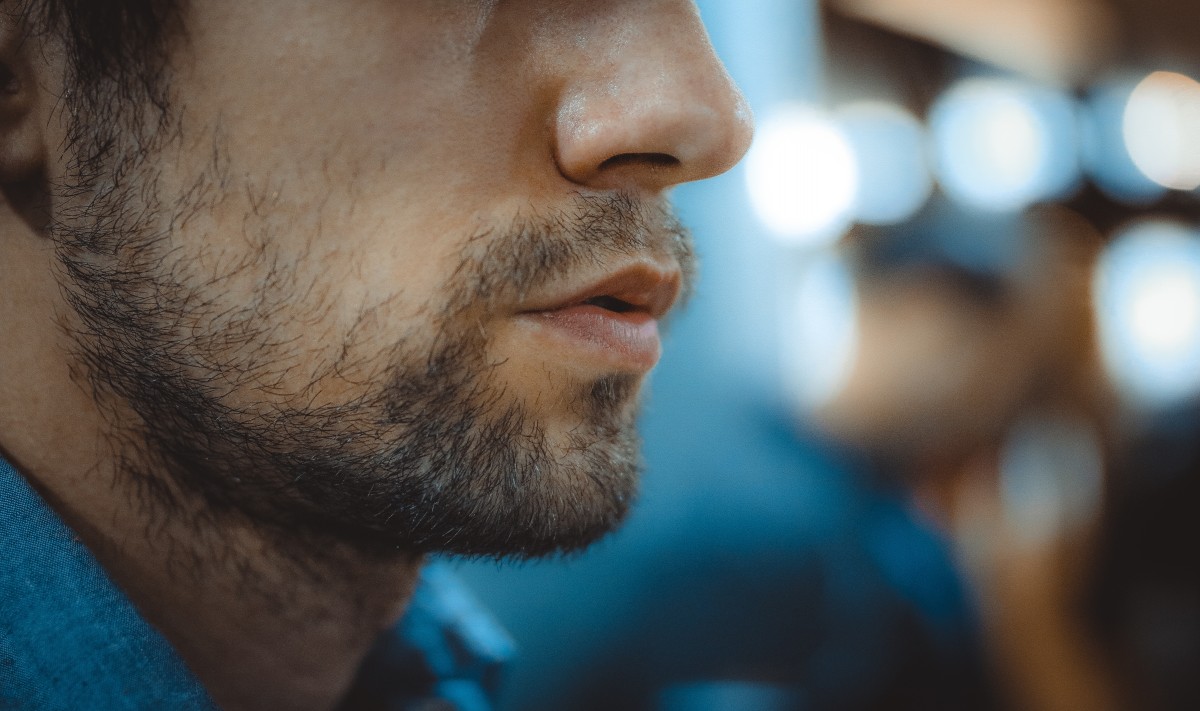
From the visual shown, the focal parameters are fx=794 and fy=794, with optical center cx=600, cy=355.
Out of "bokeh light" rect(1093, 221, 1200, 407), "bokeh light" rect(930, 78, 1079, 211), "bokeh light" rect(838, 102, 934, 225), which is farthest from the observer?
"bokeh light" rect(930, 78, 1079, 211)

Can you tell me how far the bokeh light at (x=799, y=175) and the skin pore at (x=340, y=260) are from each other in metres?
2.71

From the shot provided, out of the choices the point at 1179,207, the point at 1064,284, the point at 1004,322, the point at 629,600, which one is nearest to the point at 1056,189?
the point at 1179,207

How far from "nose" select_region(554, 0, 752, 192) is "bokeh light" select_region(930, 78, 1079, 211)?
4699 mm

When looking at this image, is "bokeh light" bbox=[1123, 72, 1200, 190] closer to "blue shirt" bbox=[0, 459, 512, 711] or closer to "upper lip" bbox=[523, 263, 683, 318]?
"upper lip" bbox=[523, 263, 683, 318]

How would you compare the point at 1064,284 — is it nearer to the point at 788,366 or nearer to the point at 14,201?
the point at 788,366

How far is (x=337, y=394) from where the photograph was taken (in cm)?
67

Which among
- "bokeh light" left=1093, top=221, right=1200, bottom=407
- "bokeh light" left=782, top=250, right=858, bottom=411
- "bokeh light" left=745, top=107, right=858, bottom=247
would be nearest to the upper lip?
"bokeh light" left=782, top=250, right=858, bottom=411

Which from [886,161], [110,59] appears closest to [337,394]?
[110,59]

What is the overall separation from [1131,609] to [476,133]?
3.05 meters

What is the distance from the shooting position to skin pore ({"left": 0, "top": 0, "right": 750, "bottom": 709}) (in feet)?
2.12

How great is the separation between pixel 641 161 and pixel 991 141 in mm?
5018

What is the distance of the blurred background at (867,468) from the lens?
2.09m

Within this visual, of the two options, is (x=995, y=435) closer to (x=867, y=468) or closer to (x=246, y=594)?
(x=867, y=468)

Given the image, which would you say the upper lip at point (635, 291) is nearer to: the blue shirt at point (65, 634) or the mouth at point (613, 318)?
the mouth at point (613, 318)
